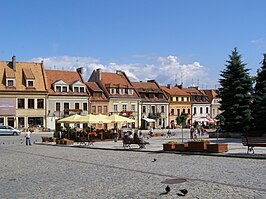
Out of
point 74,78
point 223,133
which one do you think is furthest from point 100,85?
point 223,133

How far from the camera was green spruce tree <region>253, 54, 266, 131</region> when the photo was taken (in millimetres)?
34031

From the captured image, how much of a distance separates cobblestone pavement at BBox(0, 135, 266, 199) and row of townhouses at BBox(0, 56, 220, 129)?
38587mm

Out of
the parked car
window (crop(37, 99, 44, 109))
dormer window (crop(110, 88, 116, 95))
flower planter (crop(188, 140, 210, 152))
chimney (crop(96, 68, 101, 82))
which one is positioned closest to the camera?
flower planter (crop(188, 140, 210, 152))

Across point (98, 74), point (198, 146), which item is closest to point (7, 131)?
point (98, 74)

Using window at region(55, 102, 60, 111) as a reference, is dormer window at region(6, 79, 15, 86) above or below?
above

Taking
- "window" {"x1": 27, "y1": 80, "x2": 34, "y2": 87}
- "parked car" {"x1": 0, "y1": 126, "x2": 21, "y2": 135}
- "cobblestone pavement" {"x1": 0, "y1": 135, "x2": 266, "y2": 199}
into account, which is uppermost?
"window" {"x1": 27, "y1": 80, "x2": 34, "y2": 87}

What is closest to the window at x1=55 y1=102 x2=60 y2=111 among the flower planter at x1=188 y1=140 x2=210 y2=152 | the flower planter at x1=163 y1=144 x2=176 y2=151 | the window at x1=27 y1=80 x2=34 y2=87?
the window at x1=27 y1=80 x2=34 y2=87

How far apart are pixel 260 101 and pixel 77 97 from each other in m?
37.5

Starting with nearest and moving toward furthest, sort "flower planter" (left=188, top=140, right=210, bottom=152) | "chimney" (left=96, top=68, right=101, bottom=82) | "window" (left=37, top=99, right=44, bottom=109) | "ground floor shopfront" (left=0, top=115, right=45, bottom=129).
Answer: "flower planter" (left=188, top=140, right=210, bottom=152) < "ground floor shopfront" (left=0, top=115, right=45, bottom=129) < "window" (left=37, top=99, right=44, bottom=109) < "chimney" (left=96, top=68, right=101, bottom=82)

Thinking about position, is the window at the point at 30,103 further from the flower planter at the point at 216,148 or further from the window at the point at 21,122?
the flower planter at the point at 216,148

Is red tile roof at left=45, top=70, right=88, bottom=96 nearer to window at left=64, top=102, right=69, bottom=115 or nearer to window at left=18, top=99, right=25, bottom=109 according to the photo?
window at left=64, top=102, right=69, bottom=115

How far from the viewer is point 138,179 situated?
12.8m

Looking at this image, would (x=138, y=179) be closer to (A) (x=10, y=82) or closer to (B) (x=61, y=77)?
(A) (x=10, y=82)

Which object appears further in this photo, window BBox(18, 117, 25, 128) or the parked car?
window BBox(18, 117, 25, 128)
